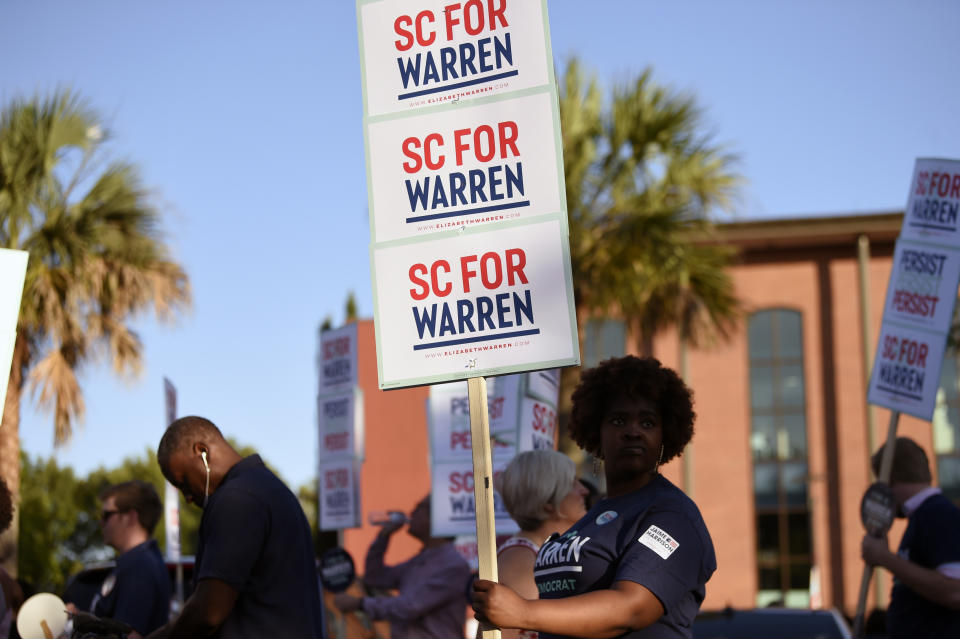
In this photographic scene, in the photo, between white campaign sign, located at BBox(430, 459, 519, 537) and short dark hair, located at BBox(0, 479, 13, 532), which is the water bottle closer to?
white campaign sign, located at BBox(430, 459, 519, 537)

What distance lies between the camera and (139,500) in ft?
19.6

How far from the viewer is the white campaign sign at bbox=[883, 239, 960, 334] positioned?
7.26 m

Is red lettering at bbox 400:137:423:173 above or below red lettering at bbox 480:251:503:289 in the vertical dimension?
above

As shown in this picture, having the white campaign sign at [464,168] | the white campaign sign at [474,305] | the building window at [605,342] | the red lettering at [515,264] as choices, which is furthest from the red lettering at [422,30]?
the building window at [605,342]

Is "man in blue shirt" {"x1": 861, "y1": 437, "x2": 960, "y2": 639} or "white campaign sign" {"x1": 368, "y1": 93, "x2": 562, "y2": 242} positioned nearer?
"white campaign sign" {"x1": 368, "y1": 93, "x2": 562, "y2": 242}

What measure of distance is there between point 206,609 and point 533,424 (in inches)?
177

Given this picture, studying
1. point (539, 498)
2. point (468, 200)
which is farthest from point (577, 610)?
point (539, 498)

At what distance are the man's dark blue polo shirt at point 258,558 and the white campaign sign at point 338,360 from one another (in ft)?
24.0

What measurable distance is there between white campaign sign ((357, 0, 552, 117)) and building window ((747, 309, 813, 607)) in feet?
79.5

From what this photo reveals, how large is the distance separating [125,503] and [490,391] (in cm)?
321

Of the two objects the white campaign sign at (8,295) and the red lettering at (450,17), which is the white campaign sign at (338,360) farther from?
the red lettering at (450,17)

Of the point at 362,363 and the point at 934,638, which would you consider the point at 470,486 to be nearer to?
the point at 934,638

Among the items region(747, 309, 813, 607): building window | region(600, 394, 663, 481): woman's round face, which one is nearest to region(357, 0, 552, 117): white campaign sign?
Answer: region(600, 394, 663, 481): woman's round face

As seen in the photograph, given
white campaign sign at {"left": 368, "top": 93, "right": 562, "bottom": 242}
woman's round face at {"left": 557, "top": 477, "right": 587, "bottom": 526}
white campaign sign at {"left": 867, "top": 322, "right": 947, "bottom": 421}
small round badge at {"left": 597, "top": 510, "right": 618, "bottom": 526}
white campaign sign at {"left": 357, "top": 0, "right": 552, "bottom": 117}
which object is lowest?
woman's round face at {"left": 557, "top": 477, "right": 587, "bottom": 526}
